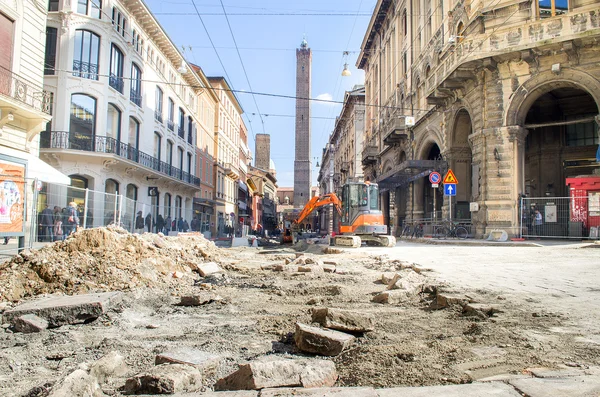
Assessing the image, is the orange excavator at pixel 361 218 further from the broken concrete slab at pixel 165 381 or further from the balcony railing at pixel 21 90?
the broken concrete slab at pixel 165 381

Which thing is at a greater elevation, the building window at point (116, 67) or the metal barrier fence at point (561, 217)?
the building window at point (116, 67)

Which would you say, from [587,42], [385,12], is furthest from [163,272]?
[385,12]

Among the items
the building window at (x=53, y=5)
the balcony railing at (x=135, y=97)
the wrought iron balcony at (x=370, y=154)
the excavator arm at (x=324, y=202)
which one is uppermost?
the building window at (x=53, y=5)

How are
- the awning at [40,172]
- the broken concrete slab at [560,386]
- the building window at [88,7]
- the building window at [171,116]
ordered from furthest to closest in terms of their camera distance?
the building window at [171,116] < the building window at [88,7] < the awning at [40,172] < the broken concrete slab at [560,386]

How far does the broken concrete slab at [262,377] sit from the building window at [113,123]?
77.6ft

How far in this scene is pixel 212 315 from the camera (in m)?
5.21

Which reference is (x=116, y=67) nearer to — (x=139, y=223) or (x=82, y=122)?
(x=82, y=122)

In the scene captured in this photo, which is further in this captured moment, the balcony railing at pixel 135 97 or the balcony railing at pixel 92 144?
the balcony railing at pixel 135 97

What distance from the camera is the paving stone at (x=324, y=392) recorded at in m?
2.45

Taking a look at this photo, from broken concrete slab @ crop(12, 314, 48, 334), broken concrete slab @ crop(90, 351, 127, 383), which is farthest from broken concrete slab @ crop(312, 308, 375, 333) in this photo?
broken concrete slab @ crop(12, 314, 48, 334)

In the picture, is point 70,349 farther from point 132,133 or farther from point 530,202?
point 132,133

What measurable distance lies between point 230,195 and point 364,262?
44.9m

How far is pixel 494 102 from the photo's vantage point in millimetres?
18969

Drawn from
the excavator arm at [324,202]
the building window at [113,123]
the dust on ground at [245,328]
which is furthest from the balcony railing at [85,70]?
the dust on ground at [245,328]
